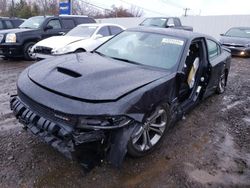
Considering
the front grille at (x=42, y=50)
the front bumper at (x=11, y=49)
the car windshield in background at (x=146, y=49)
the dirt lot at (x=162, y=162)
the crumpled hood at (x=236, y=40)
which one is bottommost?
the dirt lot at (x=162, y=162)

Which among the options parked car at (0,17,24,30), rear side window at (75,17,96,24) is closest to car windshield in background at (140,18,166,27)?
rear side window at (75,17,96,24)

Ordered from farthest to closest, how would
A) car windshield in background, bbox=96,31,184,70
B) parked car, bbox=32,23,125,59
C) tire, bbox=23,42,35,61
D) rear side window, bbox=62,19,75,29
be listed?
rear side window, bbox=62,19,75,29 < tire, bbox=23,42,35,61 < parked car, bbox=32,23,125,59 < car windshield in background, bbox=96,31,184,70

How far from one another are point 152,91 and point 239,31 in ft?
42.2

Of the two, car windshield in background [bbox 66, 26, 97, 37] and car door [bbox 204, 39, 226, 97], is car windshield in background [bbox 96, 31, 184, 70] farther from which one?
car windshield in background [bbox 66, 26, 97, 37]

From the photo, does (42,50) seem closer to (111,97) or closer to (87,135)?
(111,97)

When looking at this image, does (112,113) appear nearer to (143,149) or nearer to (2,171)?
(143,149)

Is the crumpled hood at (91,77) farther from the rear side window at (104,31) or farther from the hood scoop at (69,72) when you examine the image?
the rear side window at (104,31)

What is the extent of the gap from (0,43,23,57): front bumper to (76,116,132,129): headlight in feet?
25.6

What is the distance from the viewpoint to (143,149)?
3145mm

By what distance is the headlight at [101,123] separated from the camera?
2.49m

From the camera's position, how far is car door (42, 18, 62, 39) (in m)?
10.1

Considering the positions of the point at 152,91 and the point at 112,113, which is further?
the point at 152,91

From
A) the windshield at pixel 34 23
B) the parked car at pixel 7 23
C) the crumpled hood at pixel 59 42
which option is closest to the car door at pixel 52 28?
the windshield at pixel 34 23

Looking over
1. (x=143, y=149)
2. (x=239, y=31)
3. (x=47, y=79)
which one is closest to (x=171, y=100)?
(x=143, y=149)
